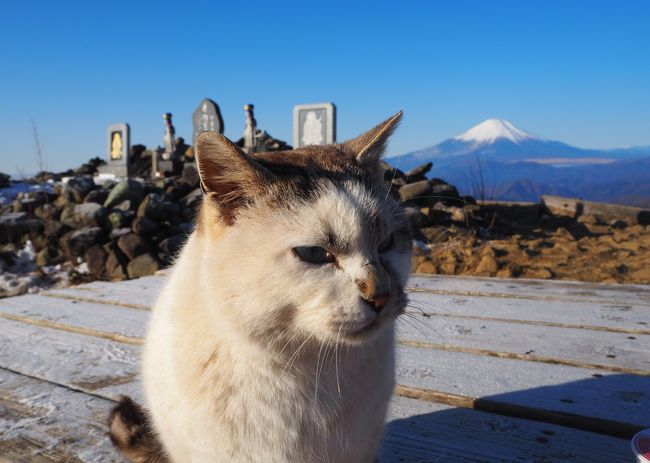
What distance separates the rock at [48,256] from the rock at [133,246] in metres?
1.09

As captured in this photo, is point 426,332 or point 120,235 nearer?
point 426,332

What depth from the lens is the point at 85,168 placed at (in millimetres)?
15000

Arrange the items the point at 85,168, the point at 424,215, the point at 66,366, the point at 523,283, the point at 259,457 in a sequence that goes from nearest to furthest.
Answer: the point at 259,457 < the point at 66,366 < the point at 523,283 < the point at 424,215 < the point at 85,168

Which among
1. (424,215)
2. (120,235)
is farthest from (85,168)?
(424,215)

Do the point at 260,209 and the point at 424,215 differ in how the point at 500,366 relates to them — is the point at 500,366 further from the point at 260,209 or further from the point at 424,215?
the point at 424,215

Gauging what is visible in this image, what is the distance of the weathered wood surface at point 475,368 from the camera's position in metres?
1.54

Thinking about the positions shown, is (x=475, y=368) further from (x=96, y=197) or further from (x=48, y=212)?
(x=48, y=212)

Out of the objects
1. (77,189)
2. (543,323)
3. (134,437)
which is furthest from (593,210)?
(77,189)

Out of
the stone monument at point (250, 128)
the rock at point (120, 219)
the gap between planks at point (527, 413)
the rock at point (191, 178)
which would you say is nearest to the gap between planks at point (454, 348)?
the gap between planks at point (527, 413)

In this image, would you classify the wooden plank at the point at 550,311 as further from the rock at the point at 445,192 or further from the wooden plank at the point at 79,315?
the rock at the point at 445,192

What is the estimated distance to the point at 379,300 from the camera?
50.4 inches

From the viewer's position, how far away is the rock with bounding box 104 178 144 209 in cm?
776

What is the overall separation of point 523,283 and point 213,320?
2701mm

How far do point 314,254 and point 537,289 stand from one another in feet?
7.81
